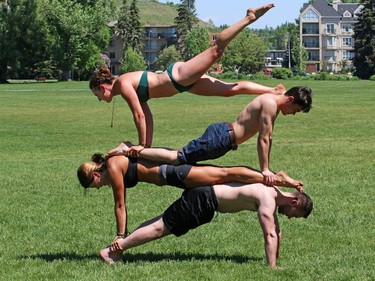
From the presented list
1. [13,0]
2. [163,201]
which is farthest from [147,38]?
[163,201]

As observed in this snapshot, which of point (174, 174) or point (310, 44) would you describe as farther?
point (310, 44)

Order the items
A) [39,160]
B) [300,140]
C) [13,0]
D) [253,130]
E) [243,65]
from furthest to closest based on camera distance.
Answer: [243,65]
[13,0]
[300,140]
[39,160]
[253,130]

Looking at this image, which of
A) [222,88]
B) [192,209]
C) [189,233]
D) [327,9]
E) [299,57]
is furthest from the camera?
[327,9]

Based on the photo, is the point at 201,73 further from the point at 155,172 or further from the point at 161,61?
the point at 161,61

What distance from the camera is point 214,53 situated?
809 cm

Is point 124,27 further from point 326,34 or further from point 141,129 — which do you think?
point 141,129

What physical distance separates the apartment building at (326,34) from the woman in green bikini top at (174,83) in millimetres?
139037

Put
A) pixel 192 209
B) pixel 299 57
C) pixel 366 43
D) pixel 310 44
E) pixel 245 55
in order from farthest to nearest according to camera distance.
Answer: pixel 310 44, pixel 299 57, pixel 245 55, pixel 366 43, pixel 192 209

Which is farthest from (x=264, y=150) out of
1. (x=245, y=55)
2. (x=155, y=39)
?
(x=155, y=39)

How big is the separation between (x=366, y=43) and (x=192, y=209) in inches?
3983

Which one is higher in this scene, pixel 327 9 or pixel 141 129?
pixel 327 9

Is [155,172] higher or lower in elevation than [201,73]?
lower

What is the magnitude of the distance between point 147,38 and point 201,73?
154529 mm

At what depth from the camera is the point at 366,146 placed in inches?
782
